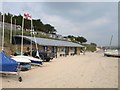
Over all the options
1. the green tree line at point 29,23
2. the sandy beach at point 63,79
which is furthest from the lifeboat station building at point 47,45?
the sandy beach at point 63,79

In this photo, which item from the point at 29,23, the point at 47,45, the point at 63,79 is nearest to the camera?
the point at 63,79

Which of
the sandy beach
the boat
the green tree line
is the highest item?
the green tree line

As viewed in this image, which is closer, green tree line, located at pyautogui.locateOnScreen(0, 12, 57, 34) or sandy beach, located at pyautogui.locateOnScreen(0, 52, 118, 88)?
sandy beach, located at pyautogui.locateOnScreen(0, 52, 118, 88)

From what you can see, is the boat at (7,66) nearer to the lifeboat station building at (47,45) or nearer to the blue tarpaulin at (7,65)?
the blue tarpaulin at (7,65)

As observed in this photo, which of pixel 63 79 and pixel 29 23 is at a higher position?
pixel 29 23

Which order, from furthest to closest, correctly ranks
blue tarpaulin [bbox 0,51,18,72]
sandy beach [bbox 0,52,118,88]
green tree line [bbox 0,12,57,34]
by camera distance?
green tree line [bbox 0,12,57,34] → blue tarpaulin [bbox 0,51,18,72] → sandy beach [bbox 0,52,118,88]

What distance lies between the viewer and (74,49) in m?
54.9

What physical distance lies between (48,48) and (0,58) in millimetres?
25674

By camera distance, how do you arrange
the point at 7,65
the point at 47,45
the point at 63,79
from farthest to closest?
the point at 47,45 < the point at 63,79 < the point at 7,65

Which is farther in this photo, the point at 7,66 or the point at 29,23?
the point at 29,23

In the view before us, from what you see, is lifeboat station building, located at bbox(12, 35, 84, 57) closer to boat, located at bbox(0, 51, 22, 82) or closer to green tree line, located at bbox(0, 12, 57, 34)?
green tree line, located at bbox(0, 12, 57, 34)

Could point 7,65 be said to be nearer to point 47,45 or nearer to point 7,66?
point 7,66

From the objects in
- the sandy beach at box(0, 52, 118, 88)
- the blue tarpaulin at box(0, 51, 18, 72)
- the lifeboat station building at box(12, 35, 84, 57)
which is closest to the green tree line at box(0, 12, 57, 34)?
the lifeboat station building at box(12, 35, 84, 57)

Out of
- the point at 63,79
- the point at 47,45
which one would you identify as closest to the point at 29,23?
the point at 47,45
